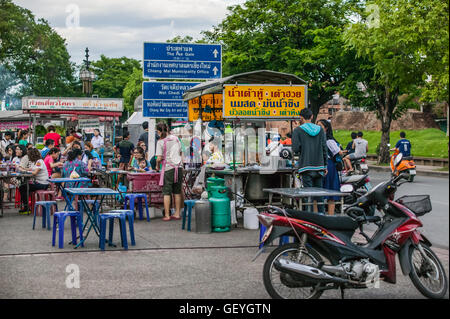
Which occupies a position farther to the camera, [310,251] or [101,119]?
[101,119]

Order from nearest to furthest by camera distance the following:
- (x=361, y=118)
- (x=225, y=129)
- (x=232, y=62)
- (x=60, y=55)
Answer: (x=225, y=129), (x=60, y=55), (x=232, y=62), (x=361, y=118)

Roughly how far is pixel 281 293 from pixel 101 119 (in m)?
Answer: 25.7

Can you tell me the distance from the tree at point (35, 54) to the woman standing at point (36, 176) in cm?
226

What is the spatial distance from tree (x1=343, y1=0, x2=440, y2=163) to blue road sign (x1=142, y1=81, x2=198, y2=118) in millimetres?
4808

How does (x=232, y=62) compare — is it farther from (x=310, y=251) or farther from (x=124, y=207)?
(x=310, y=251)

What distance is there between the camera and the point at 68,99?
1051 inches

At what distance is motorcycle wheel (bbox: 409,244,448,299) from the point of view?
5.62 metres

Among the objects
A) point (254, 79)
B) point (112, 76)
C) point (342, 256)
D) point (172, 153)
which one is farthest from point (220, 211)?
point (112, 76)

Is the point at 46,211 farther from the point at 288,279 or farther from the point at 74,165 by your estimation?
the point at 288,279

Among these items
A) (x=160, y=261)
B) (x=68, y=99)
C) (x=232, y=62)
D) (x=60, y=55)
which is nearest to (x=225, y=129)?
(x=160, y=261)

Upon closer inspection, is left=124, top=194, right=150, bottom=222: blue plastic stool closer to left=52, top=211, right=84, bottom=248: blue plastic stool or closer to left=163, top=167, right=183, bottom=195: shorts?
left=163, top=167, right=183, bottom=195: shorts

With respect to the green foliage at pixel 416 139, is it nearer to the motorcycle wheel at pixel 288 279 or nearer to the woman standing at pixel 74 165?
the woman standing at pixel 74 165

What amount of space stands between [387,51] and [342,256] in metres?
11.6

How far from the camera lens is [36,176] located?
1335 centimetres
